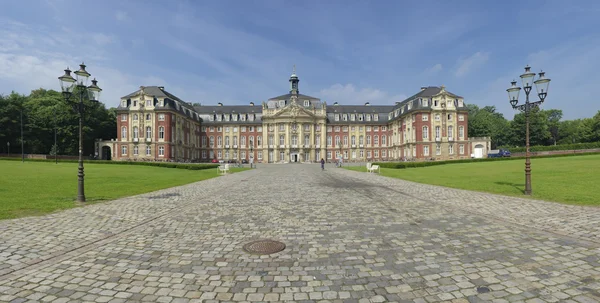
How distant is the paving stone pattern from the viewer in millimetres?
3967

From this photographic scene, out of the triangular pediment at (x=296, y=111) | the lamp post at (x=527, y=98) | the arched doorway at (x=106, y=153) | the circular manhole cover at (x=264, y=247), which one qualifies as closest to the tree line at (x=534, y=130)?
the triangular pediment at (x=296, y=111)

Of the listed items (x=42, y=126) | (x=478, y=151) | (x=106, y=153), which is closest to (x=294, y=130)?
(x=478, y=151)

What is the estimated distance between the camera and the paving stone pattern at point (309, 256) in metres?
3.97

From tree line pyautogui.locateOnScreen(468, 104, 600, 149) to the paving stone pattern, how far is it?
8334 centimetres

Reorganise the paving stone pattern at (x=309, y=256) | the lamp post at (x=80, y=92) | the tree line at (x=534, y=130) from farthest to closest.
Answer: the tree line at (x=534, y=130) → the lamp post at (x=80, y=92) → the paving stone pattern at (x=309, y=256)

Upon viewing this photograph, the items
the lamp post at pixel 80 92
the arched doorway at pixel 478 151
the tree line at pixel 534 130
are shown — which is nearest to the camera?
the lamp post at pixel 80 92

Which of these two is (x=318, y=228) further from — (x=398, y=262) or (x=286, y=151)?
(x=286, y=151)

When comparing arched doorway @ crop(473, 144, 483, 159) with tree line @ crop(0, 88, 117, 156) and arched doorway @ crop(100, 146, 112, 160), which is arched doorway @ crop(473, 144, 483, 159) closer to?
tree line @ crop(0, 88, 117, 156)

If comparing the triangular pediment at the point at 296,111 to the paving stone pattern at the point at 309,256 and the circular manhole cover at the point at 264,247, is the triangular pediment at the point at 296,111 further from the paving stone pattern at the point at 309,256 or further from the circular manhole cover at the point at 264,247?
the circular manhole cover at the point at 264,247

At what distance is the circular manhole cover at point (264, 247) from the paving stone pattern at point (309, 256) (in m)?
0.18

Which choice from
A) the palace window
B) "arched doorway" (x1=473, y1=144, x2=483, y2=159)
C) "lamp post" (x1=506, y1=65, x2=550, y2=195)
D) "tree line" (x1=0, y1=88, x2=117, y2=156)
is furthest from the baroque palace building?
"lamp post" (x1=506, y1=65, x2=550, y2=195)

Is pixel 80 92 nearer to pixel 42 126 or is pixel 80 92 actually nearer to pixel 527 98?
pixel 527 98

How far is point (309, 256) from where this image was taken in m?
5.35

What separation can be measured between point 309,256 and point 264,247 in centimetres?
107
